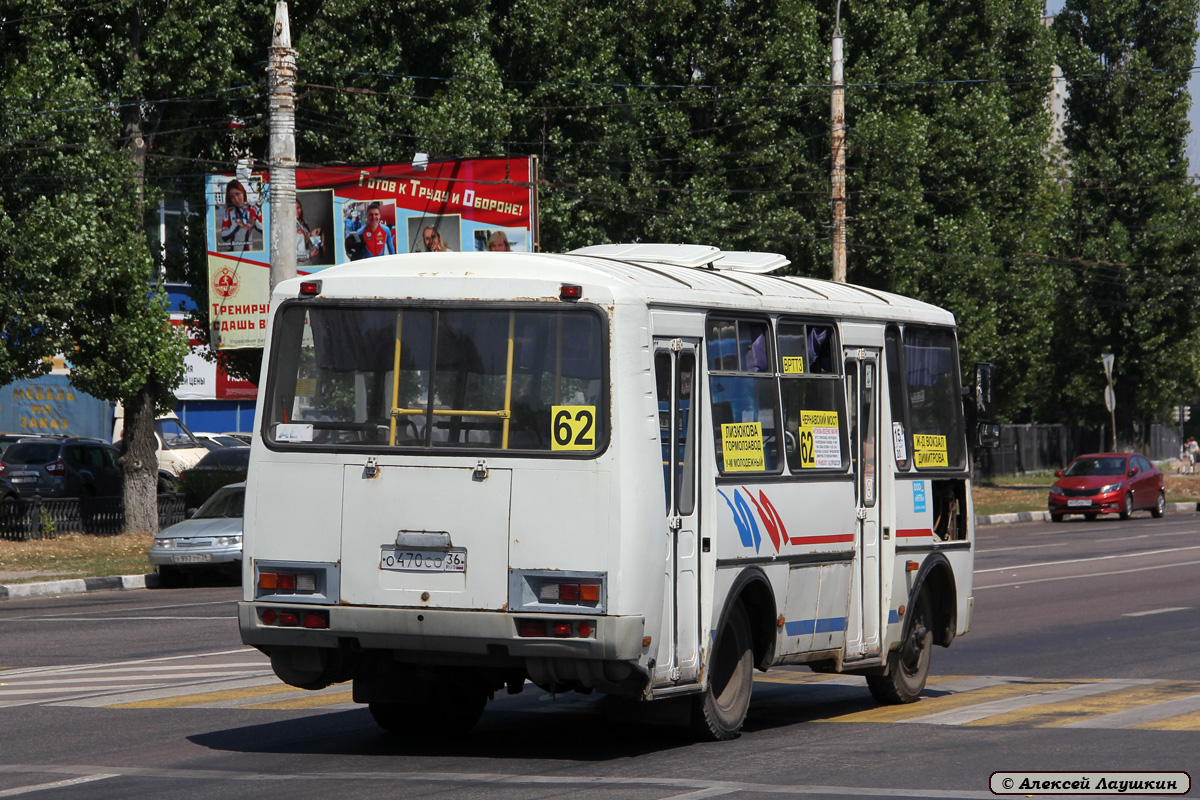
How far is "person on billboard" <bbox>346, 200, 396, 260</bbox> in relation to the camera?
29.7m

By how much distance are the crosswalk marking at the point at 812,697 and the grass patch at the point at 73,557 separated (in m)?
10.8

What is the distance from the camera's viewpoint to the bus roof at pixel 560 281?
8648 millimetres

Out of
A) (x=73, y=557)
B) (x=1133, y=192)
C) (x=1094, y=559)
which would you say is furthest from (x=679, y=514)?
(x=1133, y=192)

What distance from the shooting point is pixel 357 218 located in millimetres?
29641

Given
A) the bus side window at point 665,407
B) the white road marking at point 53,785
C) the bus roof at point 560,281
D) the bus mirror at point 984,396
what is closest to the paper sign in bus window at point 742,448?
the bus side window at point 665,407

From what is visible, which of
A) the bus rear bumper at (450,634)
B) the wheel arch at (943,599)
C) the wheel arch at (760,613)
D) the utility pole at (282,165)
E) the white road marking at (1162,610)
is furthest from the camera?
the utility pole at (282,165)

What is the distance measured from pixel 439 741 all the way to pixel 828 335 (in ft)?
11.8

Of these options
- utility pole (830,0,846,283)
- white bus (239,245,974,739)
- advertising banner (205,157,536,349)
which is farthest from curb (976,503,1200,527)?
white bus (239,245,974,739)

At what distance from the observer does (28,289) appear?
25.3 m

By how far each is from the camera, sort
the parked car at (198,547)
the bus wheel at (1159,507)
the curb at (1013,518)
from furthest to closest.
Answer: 1. the bus wheel at (1159,507)
2. the curb at (1013,518)
3. the parked car at (198,547)

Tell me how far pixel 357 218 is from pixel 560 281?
851 inches

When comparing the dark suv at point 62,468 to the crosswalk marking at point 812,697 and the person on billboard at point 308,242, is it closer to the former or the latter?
the person on billboard at point 308,242

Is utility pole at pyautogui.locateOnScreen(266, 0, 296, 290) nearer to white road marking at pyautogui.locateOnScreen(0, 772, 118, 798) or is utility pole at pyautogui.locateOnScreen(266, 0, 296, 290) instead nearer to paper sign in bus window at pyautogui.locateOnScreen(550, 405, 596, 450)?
paper sign in bus window at pyautogui.locateOnScreen(550, 405, 596, 450)

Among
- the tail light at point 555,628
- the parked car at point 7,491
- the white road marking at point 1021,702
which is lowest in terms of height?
the white road marking at point 1021,702
